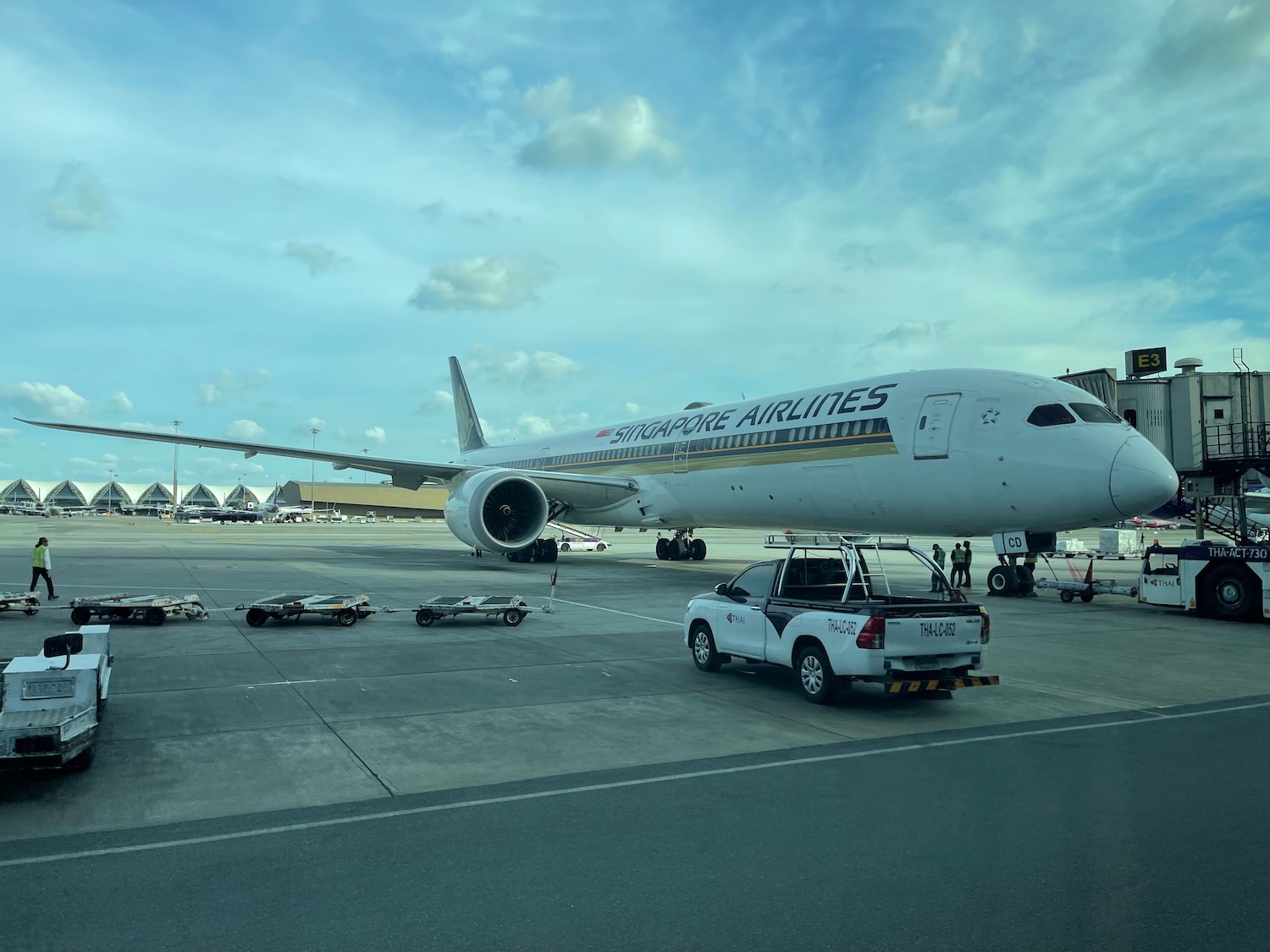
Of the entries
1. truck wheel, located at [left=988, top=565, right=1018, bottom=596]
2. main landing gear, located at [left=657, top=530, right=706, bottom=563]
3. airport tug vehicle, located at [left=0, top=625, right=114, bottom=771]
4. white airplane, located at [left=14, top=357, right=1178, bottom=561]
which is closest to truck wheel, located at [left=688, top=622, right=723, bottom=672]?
airport tug vehicle, located at [left=0, top=625, right=114, bottom=771]

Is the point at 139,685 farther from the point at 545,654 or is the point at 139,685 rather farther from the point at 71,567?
the point at 71,567

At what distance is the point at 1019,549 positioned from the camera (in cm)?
1673

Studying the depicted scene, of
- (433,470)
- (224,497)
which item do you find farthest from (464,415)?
(224,497)

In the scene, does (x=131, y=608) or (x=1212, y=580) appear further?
(x=1212, y=580)

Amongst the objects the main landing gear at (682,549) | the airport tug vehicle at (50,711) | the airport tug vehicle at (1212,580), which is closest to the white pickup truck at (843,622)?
the airport tug vehicle at (50,711)

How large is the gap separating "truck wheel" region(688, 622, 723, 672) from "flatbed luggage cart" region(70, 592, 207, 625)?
849 centimetres

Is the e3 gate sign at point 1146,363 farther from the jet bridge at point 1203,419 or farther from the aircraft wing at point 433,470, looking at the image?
the aircraft wing at point 433,470

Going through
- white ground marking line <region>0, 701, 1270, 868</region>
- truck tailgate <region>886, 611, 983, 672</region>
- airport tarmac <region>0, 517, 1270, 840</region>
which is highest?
truck tailgate <region>886, 611, 983, 672</region>

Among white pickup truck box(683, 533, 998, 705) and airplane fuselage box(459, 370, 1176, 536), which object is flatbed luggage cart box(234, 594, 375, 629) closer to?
white pickup truck box(683, 533, 998, 705)

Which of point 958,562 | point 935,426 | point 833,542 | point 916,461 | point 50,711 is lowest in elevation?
point 50,711

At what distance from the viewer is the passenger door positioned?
54.4 feet

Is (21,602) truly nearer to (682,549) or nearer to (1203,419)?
(682,549)

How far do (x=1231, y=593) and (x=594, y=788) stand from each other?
50.5 feet

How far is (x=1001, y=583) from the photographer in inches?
815
